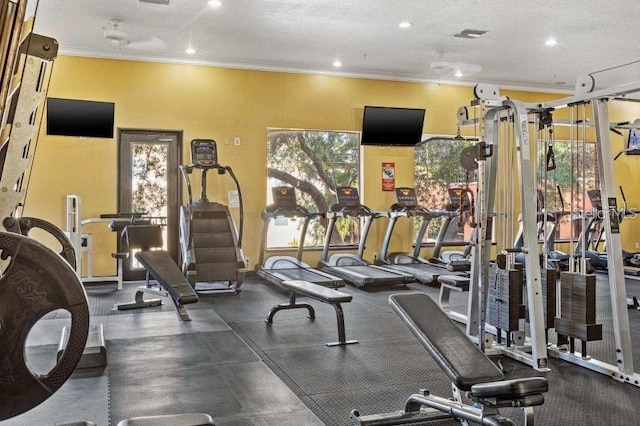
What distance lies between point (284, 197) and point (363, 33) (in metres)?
2.62

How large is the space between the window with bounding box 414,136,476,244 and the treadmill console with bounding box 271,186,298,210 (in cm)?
254

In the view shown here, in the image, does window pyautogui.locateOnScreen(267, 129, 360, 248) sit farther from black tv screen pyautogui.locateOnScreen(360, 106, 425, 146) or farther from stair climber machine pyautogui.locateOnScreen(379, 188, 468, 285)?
stair climber machine pyautogui.locateOnScreen(379, 188, 468, 285)

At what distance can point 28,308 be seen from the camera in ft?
5.98

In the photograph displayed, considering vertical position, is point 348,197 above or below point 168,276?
above

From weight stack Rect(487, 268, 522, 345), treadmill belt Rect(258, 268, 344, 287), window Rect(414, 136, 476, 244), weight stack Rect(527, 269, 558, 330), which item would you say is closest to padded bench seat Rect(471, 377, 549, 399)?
weight stack Rect(487, 268, 522, 345)

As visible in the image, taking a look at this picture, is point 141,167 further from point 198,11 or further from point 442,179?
point 442,179

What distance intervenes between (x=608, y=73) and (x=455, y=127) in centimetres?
260

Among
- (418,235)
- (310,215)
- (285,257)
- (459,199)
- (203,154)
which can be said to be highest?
(203,154)

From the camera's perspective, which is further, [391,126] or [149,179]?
[391,126]

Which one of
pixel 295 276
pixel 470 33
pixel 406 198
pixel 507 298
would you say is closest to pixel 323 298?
pixel 507 298

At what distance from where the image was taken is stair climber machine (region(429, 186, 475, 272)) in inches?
331

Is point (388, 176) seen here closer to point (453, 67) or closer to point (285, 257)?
point (453, 67)

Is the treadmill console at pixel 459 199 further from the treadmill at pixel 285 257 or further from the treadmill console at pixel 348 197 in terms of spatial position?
the treadmill at pixel 285 257

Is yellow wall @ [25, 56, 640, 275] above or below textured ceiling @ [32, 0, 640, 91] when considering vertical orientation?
below
